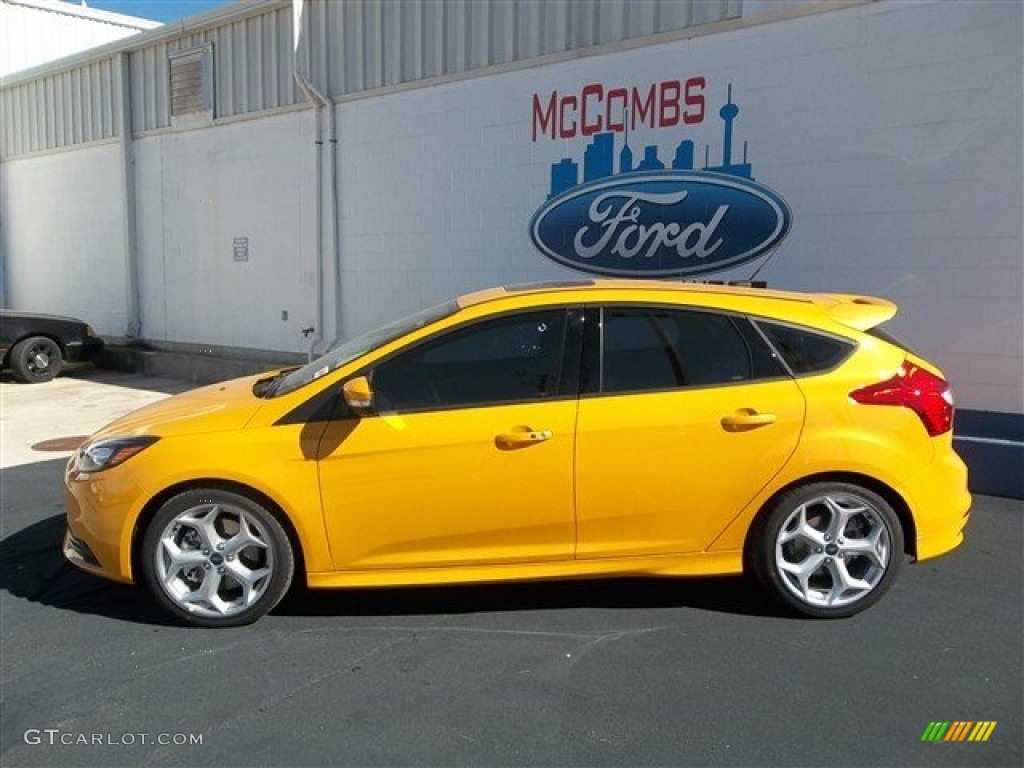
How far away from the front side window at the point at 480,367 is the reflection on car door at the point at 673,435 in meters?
0.21

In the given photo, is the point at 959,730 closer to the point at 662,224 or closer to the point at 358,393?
the point at 358,393

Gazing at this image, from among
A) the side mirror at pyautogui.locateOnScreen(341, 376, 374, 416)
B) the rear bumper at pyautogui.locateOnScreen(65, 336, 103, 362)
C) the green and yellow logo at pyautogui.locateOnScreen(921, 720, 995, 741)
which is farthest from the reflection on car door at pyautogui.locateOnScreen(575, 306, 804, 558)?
the rear bumper at pyautogui.locateOnScreen(65, 336, 103, 362)

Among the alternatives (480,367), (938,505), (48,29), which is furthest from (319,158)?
(48,29)

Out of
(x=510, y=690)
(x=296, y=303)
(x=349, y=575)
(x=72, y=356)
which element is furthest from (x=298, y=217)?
(x=510, y=690)

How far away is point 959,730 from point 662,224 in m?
5.59

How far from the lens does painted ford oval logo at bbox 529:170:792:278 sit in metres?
7.47

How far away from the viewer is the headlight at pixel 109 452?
382cm

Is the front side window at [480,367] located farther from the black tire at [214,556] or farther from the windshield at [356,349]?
the black tire at [214,556]

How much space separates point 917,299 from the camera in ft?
22.1

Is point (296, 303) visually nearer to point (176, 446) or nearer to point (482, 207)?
point (482, 207)

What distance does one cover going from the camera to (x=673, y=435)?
3.72m

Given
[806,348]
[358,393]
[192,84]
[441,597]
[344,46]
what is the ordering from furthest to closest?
[192,84], [344,46], [441,597], [806,348], [358,393]

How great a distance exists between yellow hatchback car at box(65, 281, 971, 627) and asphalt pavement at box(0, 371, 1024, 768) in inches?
10.0

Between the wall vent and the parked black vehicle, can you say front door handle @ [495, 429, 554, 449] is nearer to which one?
the wall vent
